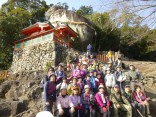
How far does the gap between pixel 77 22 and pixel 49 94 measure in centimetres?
2047

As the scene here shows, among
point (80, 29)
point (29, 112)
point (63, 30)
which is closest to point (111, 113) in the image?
point (29, 112)

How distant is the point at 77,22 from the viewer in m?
27.2

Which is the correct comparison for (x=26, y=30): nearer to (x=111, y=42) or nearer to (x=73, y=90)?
(x=111, y=42)

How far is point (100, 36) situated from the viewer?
28172 mm

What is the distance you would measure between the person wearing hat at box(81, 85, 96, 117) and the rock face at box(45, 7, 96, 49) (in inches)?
713

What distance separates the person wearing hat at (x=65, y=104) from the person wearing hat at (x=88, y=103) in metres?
0.56

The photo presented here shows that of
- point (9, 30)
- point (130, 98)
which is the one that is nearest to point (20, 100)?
point (130, 98)

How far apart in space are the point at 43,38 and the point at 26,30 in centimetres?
490

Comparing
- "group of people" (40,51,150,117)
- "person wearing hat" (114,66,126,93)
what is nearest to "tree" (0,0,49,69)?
"group of people" (40,51,150,117)

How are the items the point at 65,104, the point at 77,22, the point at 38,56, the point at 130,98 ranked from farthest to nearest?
the point at 77,22 < the point at 38,56 < the point at 130,98 < the point at 65,104

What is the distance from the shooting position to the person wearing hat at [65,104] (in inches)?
281

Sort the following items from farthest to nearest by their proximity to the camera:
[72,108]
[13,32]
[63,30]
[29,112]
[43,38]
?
[13,32]
[63,30]
[43,38]
[29,112]
[72,108]

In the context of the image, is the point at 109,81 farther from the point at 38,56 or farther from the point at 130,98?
the point at 38,56

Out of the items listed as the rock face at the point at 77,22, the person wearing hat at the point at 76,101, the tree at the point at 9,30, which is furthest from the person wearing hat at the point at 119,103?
the rock face at the point at 77,22
